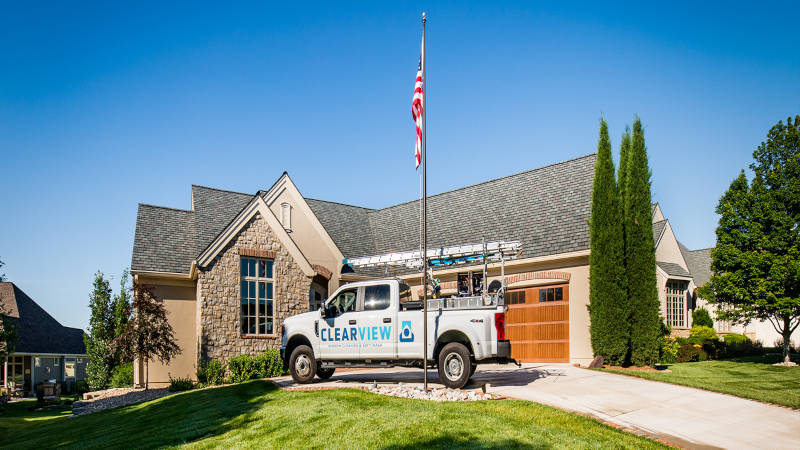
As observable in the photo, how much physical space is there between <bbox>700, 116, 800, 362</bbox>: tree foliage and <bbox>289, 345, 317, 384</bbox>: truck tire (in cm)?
1505

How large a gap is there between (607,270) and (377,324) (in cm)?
779

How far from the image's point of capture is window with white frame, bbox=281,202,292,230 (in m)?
23.3

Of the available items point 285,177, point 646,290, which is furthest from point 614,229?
point 285,177

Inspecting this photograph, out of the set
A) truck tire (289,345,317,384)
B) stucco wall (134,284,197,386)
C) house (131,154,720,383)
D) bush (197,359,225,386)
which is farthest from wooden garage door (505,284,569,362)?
stucco wall (134,284,197,386)

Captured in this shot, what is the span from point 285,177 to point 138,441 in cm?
1378

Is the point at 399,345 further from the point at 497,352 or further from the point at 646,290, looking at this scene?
the point at 646,290

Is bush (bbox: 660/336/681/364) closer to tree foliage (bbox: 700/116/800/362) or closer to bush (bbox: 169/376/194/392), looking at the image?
tree foliage (bbox: 700/116/800/362)

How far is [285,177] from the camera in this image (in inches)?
934

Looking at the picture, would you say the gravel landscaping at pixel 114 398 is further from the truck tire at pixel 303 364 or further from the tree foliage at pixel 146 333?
the truck tire at pixel 303 364

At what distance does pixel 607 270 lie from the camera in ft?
57.4

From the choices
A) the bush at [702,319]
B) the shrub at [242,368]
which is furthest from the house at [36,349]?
the bush at [702,319]

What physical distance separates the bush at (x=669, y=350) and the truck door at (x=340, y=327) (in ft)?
38.5

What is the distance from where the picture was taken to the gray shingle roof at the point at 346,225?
84.6 feet

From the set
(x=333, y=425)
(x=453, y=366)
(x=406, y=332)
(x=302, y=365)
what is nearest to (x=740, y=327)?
(x=453, y=366)
